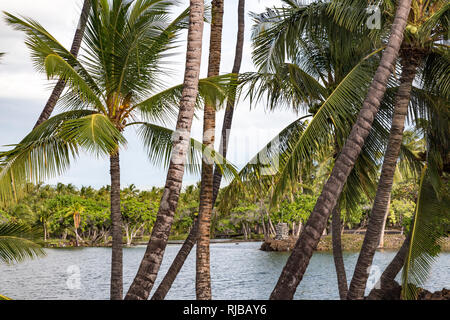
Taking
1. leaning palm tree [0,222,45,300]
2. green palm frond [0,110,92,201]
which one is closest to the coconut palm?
green palm frond [0,110,92,201]

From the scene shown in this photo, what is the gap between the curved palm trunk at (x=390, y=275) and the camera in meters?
9.38

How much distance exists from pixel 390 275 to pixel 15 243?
7.06 metres

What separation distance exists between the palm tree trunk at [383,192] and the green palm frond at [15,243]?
511 centimetres

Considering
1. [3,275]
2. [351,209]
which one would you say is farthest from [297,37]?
[3,275]

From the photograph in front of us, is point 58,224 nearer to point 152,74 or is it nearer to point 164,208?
point 152,74

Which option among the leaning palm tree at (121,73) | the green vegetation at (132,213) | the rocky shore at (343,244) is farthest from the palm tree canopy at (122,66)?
the rocky shore at (343,244)

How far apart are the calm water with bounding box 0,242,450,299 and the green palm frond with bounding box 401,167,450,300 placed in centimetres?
872

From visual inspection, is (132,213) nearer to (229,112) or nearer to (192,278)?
(192,278)

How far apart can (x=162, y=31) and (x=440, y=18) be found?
5184 millimetres

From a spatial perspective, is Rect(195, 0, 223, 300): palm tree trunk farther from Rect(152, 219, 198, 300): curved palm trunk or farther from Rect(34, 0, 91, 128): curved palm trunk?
Rect(34, 0, 91, 128): curved palm trunk

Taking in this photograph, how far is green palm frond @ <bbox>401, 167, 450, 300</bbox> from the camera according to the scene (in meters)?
7.61

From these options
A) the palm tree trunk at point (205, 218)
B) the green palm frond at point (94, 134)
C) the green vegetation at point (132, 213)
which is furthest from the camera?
the green vegetation at point (132, 213)

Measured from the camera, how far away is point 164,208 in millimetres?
6059

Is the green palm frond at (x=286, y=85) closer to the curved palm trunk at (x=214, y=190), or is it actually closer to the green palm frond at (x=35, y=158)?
the curved palm trunk at (x=214, y=190)
